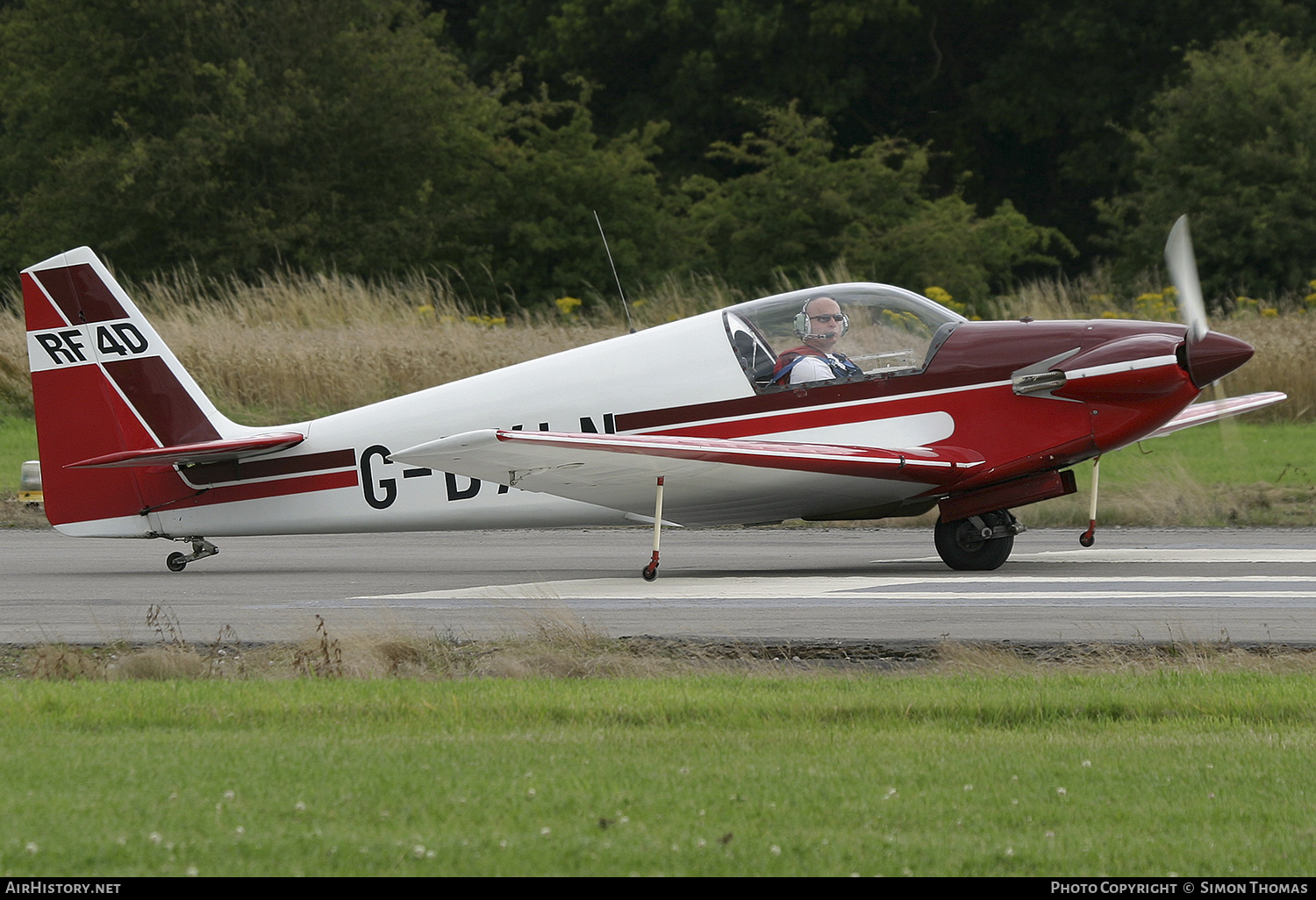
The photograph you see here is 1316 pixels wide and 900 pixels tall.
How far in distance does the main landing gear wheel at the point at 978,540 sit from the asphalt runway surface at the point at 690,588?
181 millimetres

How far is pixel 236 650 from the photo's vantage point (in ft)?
24.6

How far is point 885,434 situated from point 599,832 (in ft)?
21.0

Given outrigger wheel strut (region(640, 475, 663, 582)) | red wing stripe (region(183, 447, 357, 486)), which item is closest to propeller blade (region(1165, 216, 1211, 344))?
outrigger wheel strut (region(640, 475, 663, 582))

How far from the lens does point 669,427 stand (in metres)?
10.5

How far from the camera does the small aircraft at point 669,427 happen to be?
32.1 ft

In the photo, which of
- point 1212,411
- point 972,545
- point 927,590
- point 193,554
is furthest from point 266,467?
point 1212,411

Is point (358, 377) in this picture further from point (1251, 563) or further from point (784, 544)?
point (1251, 563)

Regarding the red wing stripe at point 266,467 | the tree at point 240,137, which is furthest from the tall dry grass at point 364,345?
the tree at point 240,137

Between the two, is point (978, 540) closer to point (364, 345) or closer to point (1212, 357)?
point (1212, 357)

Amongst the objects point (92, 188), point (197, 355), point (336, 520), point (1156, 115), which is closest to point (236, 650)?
point (336, 520)

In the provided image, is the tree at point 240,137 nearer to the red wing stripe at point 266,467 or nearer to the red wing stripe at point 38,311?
the red wing stripe at point 38,311

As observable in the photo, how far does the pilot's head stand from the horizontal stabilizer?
393cm

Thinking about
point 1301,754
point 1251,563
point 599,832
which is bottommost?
point 1251,563

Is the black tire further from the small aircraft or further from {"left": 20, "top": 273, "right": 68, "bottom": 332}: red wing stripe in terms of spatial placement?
{"left": 20, "top": 273, "right": 68, "bottom": 332}: red wing stripe
